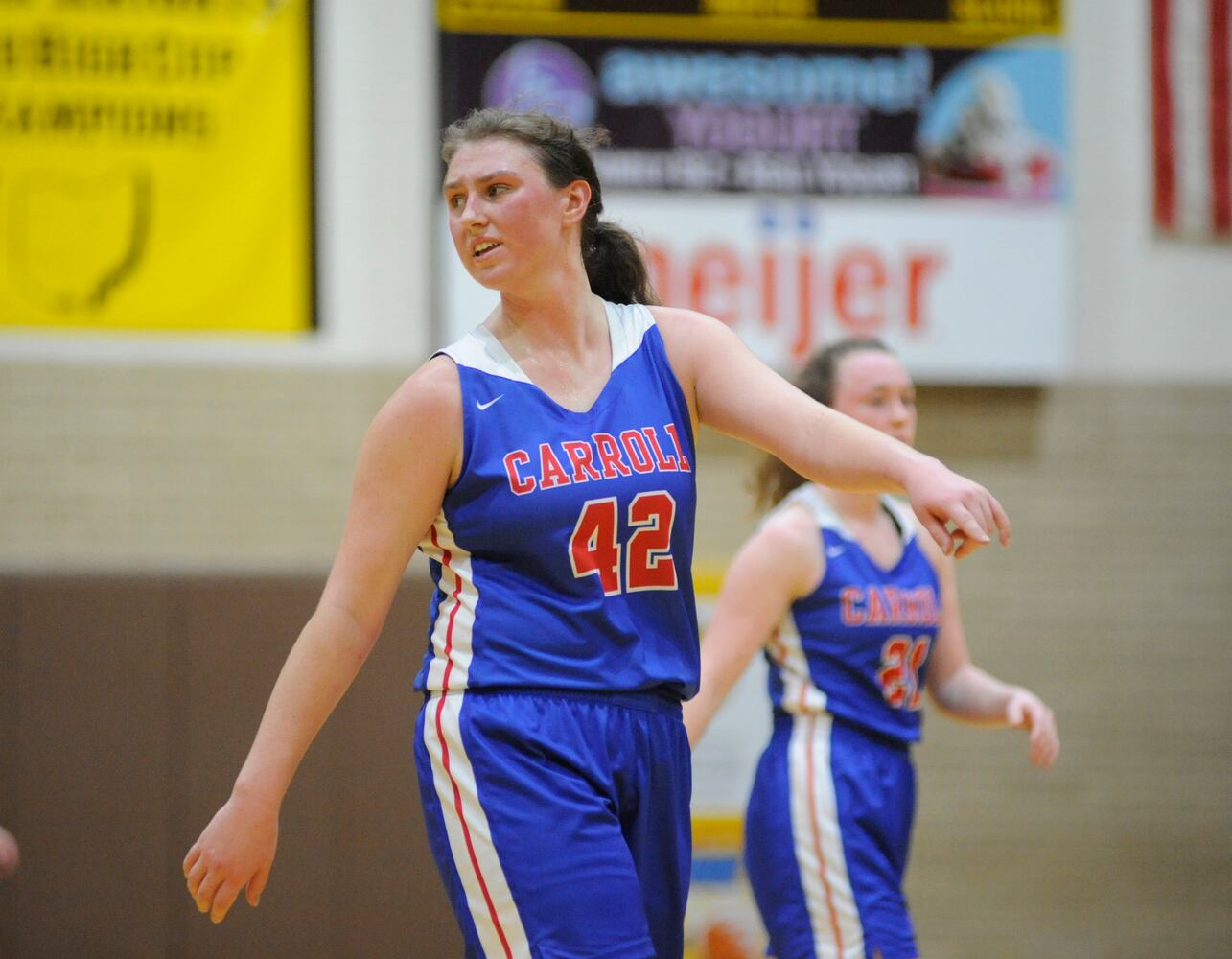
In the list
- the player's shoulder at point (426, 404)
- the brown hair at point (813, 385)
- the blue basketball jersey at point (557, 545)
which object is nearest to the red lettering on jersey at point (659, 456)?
the blue basketball jersey at point (557, 545)

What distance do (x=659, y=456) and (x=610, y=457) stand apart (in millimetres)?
87

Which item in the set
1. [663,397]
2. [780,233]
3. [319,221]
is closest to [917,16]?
[780,233]

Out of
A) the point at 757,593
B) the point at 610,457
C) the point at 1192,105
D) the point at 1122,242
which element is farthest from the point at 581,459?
the point at 1192,105

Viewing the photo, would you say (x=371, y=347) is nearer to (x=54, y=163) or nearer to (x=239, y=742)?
(x=54, y=163)

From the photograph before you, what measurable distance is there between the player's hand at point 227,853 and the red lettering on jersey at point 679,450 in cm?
82

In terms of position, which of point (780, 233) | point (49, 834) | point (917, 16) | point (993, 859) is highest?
point (917, 16)

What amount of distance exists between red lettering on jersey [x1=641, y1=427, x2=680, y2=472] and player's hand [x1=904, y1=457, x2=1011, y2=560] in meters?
0.42

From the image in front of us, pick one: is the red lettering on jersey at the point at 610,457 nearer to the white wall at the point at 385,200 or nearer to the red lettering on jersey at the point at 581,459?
the red lettering on jersey at the point at 581,459

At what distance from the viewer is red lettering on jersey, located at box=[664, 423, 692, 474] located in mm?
2379

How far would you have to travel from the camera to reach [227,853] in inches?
89.0

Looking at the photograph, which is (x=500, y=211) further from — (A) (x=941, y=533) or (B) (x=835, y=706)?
(B) (x=835, y=706)

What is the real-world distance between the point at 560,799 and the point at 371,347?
4490 millimetres

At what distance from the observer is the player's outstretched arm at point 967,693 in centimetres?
356

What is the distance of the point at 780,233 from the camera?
6590 millimetres
